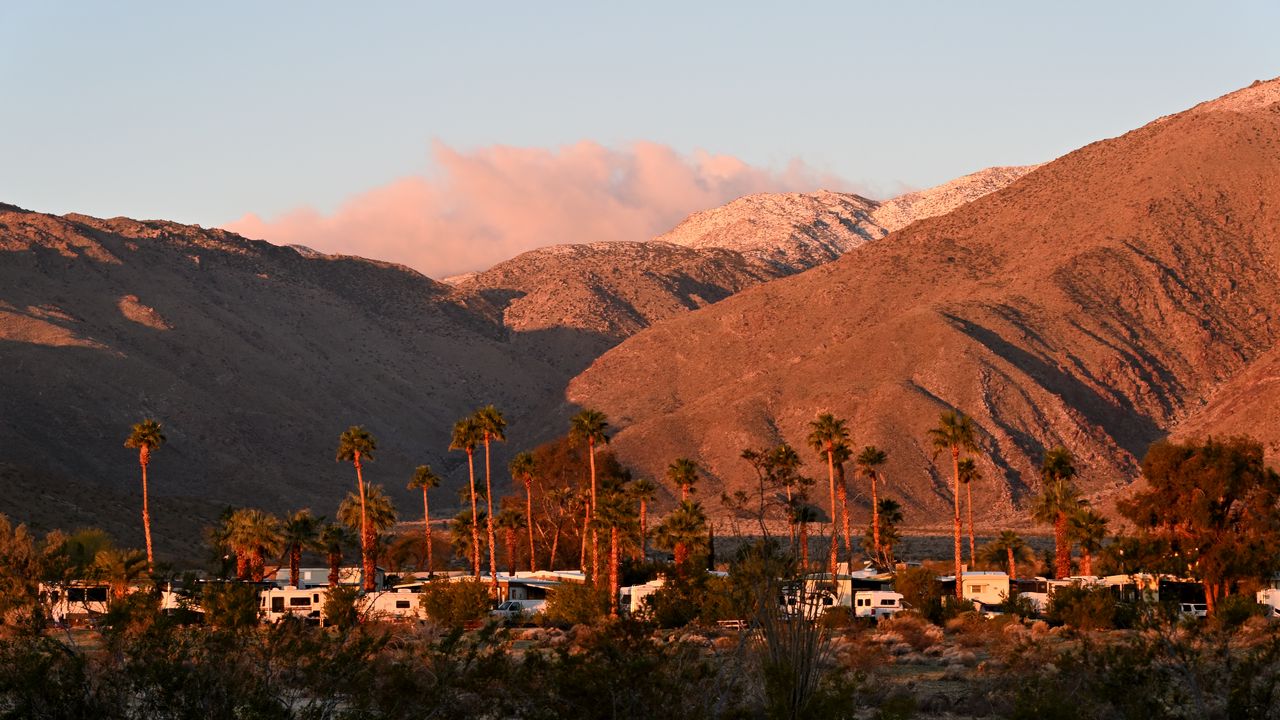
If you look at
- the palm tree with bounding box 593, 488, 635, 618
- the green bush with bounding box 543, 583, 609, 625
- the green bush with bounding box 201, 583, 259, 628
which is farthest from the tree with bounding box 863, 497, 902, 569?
the green bush with bounding box 201, 583, 259, 628

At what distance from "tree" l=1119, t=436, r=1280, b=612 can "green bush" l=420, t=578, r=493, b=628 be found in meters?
29.2

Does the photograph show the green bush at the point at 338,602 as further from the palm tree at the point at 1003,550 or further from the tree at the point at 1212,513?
the palm tree at the point at 1003,550

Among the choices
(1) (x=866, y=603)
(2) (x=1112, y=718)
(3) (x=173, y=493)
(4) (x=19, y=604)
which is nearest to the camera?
(2) (x=1112, y=718)

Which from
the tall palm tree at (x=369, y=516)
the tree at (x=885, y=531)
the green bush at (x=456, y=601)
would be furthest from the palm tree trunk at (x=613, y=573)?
the tree at (x=885, y=531)

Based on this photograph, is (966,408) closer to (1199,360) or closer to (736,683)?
(1199,360)

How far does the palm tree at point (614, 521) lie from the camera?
7462cm

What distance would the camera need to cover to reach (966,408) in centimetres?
17975

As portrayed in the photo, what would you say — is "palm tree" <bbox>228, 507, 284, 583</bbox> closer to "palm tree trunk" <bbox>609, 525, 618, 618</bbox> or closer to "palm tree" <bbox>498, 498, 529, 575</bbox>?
"palm tree trunk" <bbox>609, 525, 618, 618</bbox>

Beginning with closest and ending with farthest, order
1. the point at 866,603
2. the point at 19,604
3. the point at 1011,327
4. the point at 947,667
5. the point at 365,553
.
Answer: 1. the point at 947,667
2. the point at 19,604
3. the point at 866,603
4. the point at 365,553
5. the point at 1011,327

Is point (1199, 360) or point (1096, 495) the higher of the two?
point (1199, 360)

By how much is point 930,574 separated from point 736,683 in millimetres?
43432

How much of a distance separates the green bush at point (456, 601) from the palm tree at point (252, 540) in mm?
11536

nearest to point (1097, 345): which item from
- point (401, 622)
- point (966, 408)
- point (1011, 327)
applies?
point (1011, 327)

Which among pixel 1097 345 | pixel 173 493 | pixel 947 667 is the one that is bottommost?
pixel 947 667
